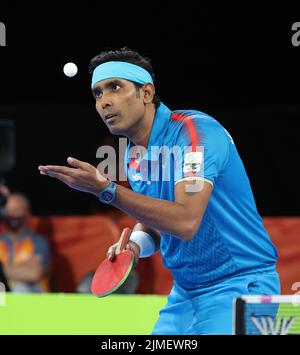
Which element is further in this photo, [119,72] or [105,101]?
[119,72]

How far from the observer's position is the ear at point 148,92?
458cm

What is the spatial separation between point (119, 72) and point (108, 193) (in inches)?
36.3

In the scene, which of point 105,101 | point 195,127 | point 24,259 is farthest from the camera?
point 24,259

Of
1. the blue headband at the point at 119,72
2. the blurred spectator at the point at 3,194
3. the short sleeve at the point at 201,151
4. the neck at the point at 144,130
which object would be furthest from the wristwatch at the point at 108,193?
the blurred spectator at the point at 3,194

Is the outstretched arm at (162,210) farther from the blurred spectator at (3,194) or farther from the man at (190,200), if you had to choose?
the blurred spectator at (3,194)

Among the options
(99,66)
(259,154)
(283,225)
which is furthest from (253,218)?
(259,154)

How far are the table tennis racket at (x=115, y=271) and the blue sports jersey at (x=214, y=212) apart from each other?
24cm

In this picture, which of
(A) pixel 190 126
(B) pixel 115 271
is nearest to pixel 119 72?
(A) pixel 190 126

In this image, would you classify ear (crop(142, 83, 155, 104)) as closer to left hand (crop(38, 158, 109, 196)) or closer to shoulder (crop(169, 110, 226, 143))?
shoulder (crop(169, 110, 226, 143))

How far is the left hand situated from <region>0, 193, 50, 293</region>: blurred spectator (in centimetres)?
548

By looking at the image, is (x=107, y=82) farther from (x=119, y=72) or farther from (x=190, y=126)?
(x=190, y=126)

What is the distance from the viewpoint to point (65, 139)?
10312 mm

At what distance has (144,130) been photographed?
4.54 meters

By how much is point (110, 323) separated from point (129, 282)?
2650 mm
